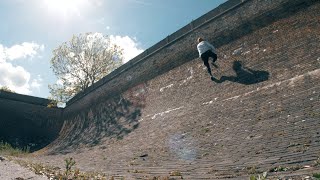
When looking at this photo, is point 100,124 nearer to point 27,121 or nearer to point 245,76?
point 27,121

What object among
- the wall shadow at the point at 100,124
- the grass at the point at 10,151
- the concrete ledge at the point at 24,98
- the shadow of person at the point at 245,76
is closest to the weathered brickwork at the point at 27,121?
the concrete ledge at the point at 24,98

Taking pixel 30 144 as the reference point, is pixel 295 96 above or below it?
below

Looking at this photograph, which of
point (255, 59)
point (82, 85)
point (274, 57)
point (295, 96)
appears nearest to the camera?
point (295, 96)

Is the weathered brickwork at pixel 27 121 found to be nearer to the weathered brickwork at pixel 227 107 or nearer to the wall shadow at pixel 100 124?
the wall shadow at pixel 100 124

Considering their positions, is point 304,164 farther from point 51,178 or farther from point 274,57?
point 274,57

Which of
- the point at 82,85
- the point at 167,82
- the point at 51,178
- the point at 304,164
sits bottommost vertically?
the point at 304,164

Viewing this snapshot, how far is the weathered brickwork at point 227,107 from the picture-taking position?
15.5ft

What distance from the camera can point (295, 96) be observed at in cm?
628

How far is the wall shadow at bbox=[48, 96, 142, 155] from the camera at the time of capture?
12000mm

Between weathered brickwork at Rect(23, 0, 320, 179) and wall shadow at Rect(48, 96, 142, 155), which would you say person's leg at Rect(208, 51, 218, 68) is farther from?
wall shadow at Rect(48, 96, 142, 155)

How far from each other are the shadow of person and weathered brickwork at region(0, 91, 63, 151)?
1341 centimetres

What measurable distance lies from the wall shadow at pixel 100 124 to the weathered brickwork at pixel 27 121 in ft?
6.21

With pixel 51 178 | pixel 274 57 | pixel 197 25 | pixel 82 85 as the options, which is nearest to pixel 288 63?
pixel 274 57

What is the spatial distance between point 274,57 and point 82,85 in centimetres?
2197
